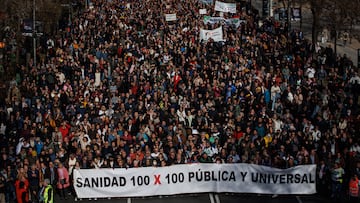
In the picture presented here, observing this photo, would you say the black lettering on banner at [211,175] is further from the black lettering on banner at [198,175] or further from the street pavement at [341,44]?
the street pavement at [341,44]

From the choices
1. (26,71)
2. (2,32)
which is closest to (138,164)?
(26,71)

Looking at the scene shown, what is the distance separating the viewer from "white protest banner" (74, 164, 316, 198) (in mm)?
22375

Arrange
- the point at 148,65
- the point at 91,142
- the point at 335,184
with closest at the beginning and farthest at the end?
the point at 335,184
the point at 91,142
the point at 148,65

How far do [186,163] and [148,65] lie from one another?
37.1 feet

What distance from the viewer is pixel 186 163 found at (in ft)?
74.4

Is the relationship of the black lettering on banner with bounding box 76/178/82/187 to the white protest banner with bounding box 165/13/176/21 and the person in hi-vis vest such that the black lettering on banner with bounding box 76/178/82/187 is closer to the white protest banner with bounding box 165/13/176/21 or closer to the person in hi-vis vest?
the person in hi-vis vest

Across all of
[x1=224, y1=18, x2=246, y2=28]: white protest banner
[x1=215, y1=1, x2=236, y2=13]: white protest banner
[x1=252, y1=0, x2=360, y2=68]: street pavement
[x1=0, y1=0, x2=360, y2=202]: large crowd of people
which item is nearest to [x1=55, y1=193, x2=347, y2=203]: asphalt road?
[x1=0, y1=0, x2=360, y2=202]: large crowd of people

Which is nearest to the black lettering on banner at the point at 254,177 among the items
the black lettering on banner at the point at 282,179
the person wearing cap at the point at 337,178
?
the black lettering on banner at the point at 282,179

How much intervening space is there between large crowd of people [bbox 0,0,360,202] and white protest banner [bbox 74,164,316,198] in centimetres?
34

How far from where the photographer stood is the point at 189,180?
22672 millimetres

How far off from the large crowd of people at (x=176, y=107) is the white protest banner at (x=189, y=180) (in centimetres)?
34

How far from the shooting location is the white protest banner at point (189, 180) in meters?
22.4

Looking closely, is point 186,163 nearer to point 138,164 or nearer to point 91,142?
point 138,164

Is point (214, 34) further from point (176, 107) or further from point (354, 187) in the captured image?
point (354, 187)
